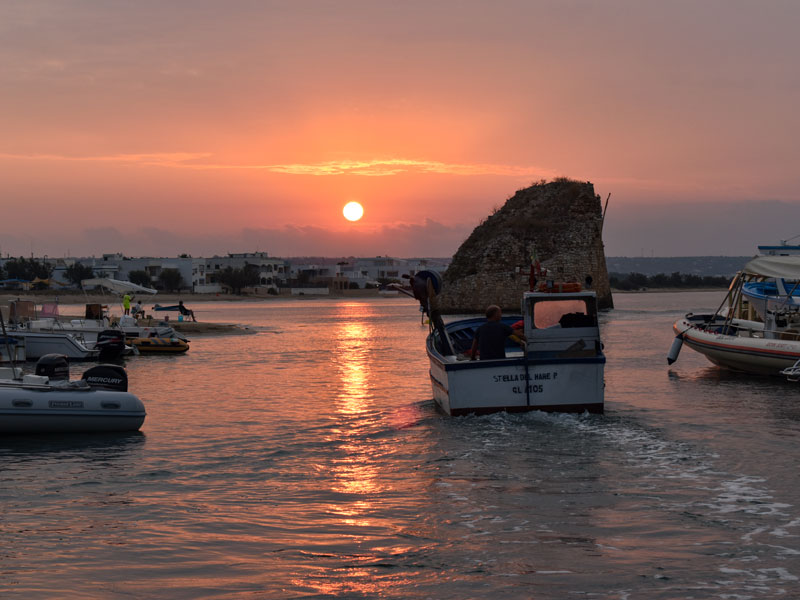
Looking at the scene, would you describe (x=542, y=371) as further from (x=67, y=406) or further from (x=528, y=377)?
(x=67, y=406)

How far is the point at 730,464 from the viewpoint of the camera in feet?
45.0

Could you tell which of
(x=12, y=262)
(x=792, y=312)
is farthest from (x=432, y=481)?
(x=12, y=262)

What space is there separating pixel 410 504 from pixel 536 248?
303ft

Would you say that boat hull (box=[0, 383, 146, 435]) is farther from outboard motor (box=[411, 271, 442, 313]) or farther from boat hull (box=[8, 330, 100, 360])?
boat hull (box=[8, 330, 100, 360])

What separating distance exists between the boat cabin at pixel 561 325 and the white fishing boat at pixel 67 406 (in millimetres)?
8178

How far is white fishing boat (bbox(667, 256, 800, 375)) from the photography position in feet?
85.0

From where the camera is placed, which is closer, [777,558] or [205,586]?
[205,586]

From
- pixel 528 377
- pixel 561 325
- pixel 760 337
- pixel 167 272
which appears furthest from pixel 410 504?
pixel 167 272

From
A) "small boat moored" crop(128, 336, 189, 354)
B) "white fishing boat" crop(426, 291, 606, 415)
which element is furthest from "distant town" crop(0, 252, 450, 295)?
"white fishing boat" crop(426, 291, 606, 415)

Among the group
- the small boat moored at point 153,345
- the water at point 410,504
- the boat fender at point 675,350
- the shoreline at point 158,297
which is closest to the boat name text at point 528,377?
the water at point 410,504

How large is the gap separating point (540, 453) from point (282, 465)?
424 cm

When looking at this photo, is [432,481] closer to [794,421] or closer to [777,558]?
[777,558]

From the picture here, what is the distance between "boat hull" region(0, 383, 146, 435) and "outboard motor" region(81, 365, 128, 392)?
52 cm

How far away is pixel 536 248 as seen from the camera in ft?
334
